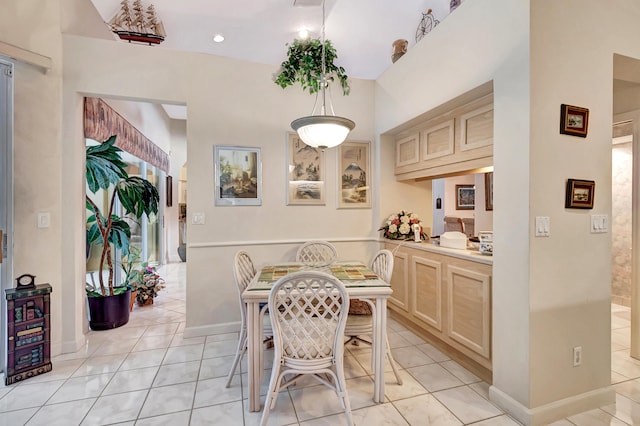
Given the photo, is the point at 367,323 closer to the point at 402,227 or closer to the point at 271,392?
the point at 271,392

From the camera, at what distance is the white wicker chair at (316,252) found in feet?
10.1

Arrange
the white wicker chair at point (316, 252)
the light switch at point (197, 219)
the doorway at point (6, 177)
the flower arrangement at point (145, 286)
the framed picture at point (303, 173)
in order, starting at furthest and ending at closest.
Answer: the flower arrangement at point (145, 286), the framed picture at point (303, 173), the white wicker chair at point (316, 252), the light switch at point (197, 219), the doorway at point (6, 177)

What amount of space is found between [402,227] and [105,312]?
10.7 ft

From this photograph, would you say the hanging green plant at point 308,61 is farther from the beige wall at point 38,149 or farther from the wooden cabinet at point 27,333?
the wooden cabinet at point 27,333

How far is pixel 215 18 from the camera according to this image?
10.9ft

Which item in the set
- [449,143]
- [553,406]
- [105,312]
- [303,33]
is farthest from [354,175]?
[105,312]

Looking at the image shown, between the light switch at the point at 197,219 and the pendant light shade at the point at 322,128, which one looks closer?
the pendant light shade at the point at 322,128

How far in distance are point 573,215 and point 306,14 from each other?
320 centimetres

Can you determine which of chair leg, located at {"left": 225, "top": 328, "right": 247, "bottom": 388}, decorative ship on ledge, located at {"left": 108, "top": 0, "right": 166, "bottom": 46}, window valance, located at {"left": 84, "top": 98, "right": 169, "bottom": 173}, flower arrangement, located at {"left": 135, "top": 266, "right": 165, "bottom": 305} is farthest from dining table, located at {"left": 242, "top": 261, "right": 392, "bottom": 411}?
decorative ship on ledge, located at {"left": 108, "top": 0, "right": 166, "bottom": 46}

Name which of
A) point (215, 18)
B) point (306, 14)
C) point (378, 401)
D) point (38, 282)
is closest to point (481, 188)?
point (306, 14)

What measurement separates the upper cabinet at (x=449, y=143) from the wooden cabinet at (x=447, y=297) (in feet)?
2.50

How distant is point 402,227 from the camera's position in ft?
10.4

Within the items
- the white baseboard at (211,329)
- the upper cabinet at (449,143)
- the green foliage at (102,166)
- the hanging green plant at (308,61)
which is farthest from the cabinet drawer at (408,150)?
the green foliage at (102,166)

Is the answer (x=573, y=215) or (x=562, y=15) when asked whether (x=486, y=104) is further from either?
(x=573, y=215)
